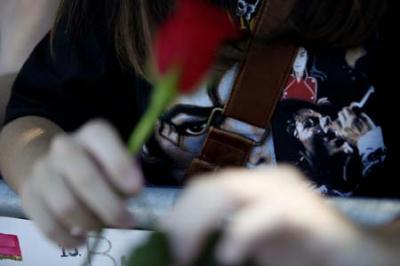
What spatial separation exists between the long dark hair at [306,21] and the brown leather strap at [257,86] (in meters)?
0.02

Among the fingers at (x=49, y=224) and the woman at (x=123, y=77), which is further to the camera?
the woman at (x=123, y=77)

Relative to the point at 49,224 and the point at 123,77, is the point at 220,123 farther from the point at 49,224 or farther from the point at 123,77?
the point at 49,224

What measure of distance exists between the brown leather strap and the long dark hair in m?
0.02

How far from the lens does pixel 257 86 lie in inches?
31.9

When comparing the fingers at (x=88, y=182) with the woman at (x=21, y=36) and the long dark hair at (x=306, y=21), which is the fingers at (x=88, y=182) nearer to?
the long dark hair at (x=306, y=21)

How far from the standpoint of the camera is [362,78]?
0.84 metres

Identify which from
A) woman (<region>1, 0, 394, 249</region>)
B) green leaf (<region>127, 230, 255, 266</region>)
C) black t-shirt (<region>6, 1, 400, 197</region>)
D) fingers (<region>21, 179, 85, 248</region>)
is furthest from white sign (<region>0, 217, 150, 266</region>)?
green leaf (<region>127, 230, 255, 266</region>)

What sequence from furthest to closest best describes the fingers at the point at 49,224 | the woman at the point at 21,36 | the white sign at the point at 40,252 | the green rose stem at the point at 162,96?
1. the woman at the point at 21,36
2. the white sign at the point at 40,252
3. the fingers at the point at 49,224
4. the green rose stem at the point at 162,96

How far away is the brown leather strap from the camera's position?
81 cm

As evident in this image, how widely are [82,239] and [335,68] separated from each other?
0.44 metres

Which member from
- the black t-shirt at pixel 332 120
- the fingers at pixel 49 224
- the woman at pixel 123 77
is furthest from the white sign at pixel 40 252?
the fingers at pixel 49 224

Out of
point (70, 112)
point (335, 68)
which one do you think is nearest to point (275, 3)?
point (335, 68)

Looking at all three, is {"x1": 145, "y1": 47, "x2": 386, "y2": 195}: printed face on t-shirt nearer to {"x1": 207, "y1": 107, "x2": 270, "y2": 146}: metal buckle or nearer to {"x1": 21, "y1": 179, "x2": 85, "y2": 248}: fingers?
{"x1": 207, "y1": 107, "x2": 270, "y2": 146}: metal buckle

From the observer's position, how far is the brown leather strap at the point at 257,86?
810 millimetres
